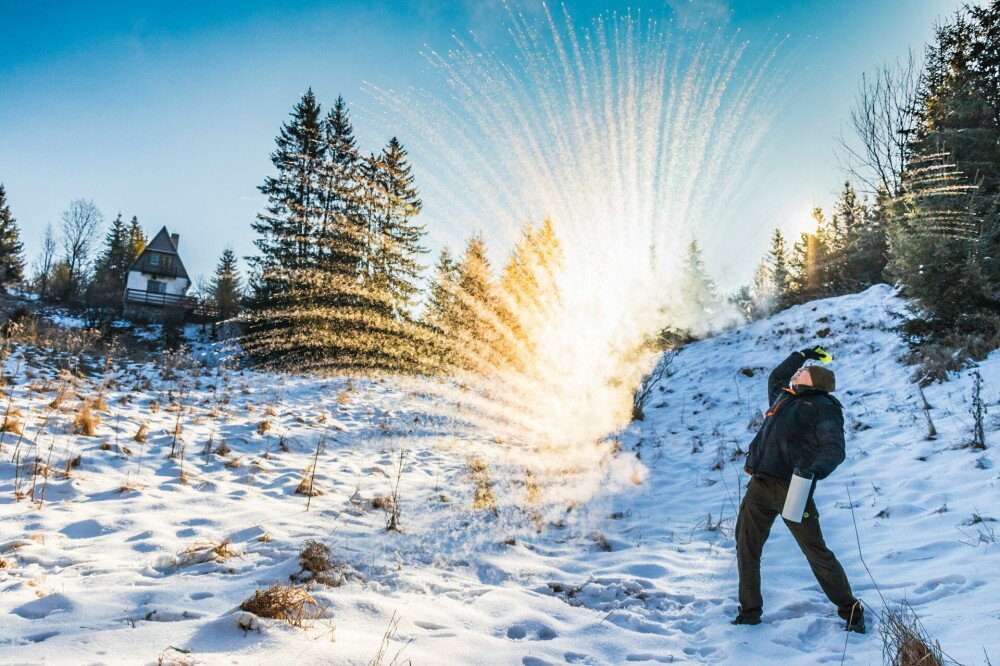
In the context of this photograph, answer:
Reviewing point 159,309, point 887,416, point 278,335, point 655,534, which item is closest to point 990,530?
point 655,534

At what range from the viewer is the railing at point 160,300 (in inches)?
1206

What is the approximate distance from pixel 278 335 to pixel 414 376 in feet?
22.1

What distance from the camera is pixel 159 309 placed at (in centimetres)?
3130

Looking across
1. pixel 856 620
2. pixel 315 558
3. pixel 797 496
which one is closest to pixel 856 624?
pixel 856 620

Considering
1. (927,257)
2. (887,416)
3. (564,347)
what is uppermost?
(927,257)

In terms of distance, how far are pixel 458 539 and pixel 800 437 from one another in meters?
3.36

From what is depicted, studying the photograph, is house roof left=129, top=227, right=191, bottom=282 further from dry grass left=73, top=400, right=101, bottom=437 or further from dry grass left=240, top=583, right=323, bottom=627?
dry grass left=240, top=583, right=323, bottom=627

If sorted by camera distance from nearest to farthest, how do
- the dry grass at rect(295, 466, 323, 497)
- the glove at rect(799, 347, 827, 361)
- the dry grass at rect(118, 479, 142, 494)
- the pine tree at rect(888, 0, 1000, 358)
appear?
1. the glove at rect(799, 347, 827, 361)
2. the dry grass at rect(118, 479, 142, 494)
3. the dry grass at rect(295, 466, 323, 497)
4. the pine tree at rect(888, 0, 1000, 358)

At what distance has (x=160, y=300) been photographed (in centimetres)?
3284

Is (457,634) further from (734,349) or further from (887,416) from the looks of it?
(734,349)

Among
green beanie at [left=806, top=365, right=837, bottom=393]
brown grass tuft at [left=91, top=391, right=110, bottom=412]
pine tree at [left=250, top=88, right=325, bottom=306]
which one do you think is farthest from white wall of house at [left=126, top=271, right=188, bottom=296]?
green beanie at [left=806, top=365, right=837, bottom=393]

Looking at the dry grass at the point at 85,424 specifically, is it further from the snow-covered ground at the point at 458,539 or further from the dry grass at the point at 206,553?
the dry grass at the point at 206,553

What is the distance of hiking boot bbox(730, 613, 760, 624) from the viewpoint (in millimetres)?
3635

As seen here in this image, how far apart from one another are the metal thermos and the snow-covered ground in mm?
765
